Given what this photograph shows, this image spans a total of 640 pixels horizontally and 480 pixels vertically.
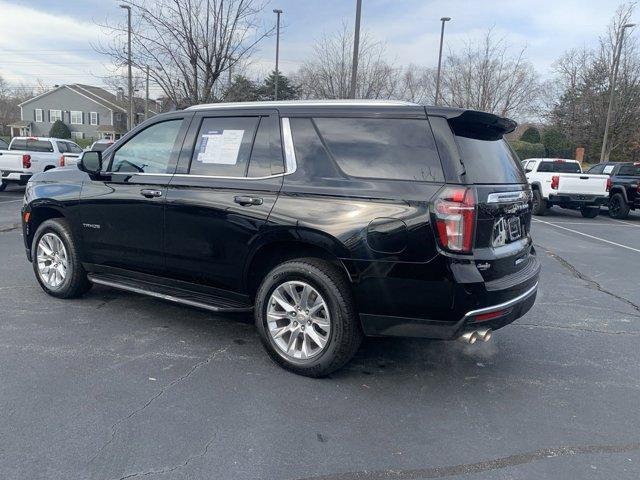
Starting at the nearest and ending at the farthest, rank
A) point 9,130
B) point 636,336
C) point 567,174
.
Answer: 1. point 636,336
2. point 567,174
3. point 9,130

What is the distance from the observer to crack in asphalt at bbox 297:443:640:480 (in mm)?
2664

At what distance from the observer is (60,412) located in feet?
10.3

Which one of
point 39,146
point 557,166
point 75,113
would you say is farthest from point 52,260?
point 75,113

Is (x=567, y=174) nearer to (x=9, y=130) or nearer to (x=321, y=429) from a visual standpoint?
(x=321, y=429)

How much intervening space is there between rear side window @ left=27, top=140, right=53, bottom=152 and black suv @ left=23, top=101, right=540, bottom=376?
44.1 ft

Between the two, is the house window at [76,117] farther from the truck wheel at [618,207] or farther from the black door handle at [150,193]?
the black door handle at [150,193]

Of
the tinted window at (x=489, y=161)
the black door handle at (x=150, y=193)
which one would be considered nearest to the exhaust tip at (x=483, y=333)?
the tinted window at (x=489, y=161)

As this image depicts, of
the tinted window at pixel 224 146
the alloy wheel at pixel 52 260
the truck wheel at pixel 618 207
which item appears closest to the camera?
the tinted window at pixel 224 146

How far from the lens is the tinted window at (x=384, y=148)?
3.40 metres

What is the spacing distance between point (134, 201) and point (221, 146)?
0.97 m

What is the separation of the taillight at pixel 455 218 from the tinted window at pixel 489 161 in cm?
18

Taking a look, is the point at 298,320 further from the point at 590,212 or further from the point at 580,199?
the point at 590,212

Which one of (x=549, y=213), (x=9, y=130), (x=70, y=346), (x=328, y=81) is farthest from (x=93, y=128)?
(x=70, y=346)

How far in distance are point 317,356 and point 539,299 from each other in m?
3.51
